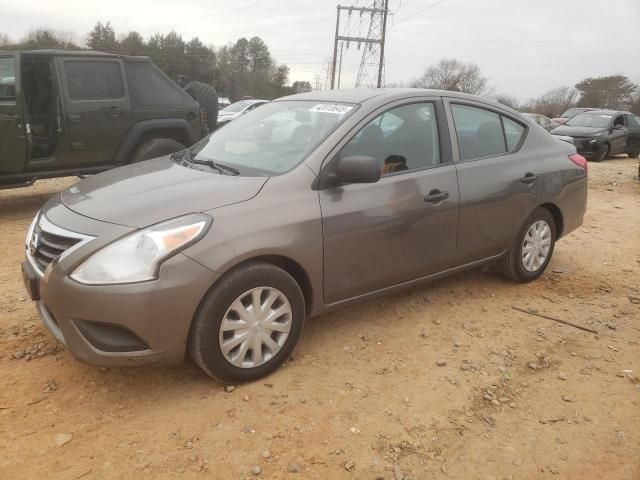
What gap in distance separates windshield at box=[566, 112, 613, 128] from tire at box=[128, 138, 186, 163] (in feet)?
44.0

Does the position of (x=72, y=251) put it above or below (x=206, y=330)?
above

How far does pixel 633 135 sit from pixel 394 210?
641 inches

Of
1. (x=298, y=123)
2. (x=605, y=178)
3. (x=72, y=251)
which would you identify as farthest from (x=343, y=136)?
(x=605, y=178)

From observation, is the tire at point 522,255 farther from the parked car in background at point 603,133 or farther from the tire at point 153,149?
the parked car in background at point 603,133

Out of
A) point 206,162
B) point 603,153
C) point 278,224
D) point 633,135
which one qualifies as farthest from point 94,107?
point 633,135

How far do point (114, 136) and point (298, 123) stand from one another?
426cm

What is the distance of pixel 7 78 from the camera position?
21.1 ft

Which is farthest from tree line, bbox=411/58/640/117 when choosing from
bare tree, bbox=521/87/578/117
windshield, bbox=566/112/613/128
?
windshield, bbox=566/112/613/128

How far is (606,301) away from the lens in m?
4.49

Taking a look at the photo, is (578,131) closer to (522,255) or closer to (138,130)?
(522,255)

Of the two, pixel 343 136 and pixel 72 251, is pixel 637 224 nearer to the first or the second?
pixel 343 136

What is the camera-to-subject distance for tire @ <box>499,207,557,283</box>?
448 centimetres

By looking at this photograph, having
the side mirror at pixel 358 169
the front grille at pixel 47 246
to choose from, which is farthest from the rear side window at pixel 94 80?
the side mirror at pixel 358 169

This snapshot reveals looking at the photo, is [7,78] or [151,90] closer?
[7,78]
